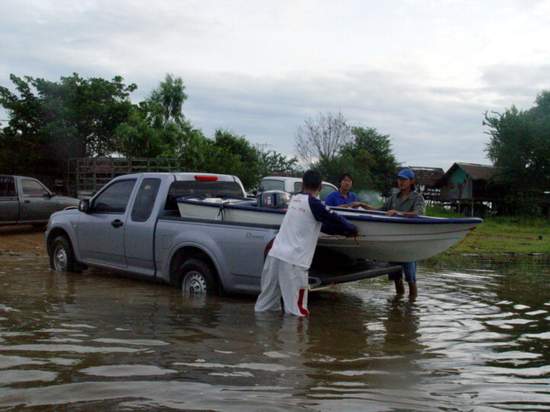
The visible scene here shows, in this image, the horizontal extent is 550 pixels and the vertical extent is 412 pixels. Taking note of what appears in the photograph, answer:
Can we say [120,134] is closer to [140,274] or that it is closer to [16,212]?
[16,212]

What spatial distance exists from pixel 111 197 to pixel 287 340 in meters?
4.85

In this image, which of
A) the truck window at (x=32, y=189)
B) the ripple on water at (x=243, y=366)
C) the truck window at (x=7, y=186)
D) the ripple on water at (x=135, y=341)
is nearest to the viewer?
the ripple on water at (x=243, y=366)

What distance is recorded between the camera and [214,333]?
678cm

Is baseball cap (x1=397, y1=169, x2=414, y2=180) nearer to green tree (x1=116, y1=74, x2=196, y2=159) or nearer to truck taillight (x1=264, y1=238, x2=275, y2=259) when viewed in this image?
truck taillight (x1=264, y1=238, x2=275, y2=259)

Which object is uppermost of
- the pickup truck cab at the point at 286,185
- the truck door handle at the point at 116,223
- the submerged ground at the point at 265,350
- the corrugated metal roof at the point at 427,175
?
the corrugated metal roof at the point at 427,175

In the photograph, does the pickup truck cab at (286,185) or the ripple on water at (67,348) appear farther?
the pickup truck cab at (286,185)

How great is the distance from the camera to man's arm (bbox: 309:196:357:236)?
7.39 m

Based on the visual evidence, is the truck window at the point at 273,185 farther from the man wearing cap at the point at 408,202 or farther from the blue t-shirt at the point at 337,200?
the man wearing cap at the point at 408,202

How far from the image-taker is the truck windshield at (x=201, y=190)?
9.66 m

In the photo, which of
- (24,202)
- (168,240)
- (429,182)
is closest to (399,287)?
(168,240)

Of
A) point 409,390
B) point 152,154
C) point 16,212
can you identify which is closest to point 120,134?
point 152,154

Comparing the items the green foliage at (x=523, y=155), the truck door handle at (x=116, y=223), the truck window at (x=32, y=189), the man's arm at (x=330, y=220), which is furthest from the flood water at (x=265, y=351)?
the green foliage at (x=523, y=155)

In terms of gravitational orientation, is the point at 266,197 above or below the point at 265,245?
above

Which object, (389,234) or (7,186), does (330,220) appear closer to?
(389,234)
